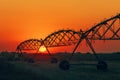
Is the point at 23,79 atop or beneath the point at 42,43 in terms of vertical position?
beneath

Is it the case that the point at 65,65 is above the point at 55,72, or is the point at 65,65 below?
above

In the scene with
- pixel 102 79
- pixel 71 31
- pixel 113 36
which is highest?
pixel 71 31

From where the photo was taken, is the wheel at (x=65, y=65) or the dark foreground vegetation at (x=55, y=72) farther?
the wheel at (x=65, y=65)

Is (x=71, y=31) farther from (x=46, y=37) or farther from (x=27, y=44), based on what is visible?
(x=27, y=44)

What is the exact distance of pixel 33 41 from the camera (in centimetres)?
10781

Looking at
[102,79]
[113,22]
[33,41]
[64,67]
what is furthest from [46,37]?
[102,79]

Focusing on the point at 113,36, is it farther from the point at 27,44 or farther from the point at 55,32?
the point at 27,44

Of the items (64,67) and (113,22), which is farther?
(64,67)

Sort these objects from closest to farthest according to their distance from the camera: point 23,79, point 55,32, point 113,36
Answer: point 23,79 < point 113,36 < point 55,32

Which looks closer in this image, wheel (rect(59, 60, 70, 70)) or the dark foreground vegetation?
the dark foreground vegetation

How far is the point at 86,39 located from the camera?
6044cm

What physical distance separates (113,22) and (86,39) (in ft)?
31.5

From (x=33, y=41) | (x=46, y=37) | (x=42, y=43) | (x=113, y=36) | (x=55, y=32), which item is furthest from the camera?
(x=33, y=41)

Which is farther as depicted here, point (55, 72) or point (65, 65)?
point (65, 65)
